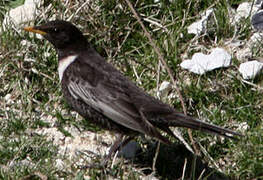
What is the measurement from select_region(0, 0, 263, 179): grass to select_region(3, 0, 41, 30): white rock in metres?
0.13

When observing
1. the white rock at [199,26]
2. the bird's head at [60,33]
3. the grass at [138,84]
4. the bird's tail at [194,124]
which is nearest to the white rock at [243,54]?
the grass at [138,84]

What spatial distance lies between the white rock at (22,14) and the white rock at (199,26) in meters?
1.83

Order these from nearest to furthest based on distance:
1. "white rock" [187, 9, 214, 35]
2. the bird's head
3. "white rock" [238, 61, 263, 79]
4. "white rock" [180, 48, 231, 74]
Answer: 1. the bird's head
2. "white rock" [238, 61, 263, 79]
3. "white rock" [180, 48, 231, 74]
4. "white rock" [187, 9, 214, 35]

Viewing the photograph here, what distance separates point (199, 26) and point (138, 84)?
3.39 feet

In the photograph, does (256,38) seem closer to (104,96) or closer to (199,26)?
(199,26)

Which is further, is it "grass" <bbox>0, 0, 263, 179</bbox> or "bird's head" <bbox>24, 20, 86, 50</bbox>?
"bird's head" <bbox>24, 20, 86, 50</bbox>

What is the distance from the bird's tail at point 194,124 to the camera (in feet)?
18.8

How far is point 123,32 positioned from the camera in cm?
756

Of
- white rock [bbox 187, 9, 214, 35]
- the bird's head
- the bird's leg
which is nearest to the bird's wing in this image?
the bird's head

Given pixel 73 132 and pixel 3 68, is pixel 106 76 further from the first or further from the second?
pixel 3 68

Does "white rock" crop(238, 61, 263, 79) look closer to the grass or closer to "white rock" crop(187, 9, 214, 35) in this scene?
the grass

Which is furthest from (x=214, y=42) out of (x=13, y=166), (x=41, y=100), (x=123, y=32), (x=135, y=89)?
(x=13, y=166)

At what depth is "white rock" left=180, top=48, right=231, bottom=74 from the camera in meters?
7.00

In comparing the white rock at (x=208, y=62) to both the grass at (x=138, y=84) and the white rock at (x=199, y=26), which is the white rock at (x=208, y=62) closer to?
the grass at (x=138, y=84)
